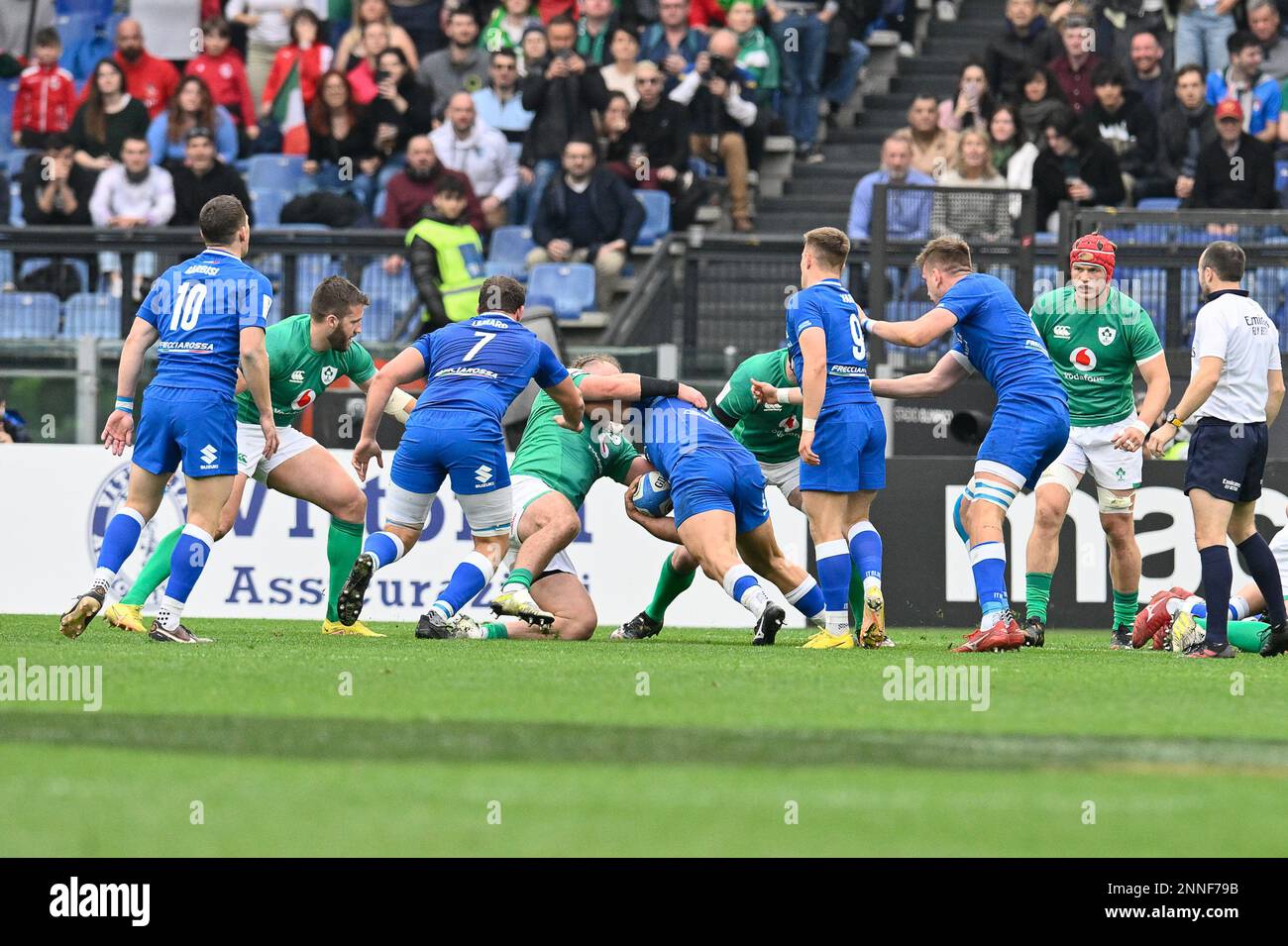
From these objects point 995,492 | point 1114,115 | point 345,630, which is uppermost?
point 1114,115

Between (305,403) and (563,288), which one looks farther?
(563,288)

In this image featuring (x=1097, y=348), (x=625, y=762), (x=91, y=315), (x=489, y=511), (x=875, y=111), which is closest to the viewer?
(x=625, y=762)

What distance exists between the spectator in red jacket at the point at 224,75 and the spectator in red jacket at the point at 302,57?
0.69 ft

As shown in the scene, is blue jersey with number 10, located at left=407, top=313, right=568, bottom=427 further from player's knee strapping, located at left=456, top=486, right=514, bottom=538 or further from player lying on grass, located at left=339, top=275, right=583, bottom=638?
player's knee strapping, located at left=456, top=486, right=514, bottom=538

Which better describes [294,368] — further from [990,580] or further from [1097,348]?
[1097,348]

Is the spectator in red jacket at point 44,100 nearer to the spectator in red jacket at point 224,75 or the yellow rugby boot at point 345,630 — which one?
the spectator in red jacket at point 224,75

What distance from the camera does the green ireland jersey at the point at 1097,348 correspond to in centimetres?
1123

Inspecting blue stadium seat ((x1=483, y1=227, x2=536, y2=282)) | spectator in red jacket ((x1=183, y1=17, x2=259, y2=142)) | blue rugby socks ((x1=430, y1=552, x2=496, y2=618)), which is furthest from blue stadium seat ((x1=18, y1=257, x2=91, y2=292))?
blue rugby socks ((x1=430, y1=552, x2=496, y2=618))

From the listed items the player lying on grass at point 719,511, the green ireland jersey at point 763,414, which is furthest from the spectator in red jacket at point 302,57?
the player lying on grass at point 719,511

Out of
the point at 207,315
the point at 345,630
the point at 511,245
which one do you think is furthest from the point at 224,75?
the point at 207,315

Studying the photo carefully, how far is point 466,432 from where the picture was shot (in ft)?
33.9

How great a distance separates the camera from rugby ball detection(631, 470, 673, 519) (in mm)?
11164

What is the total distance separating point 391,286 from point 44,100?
19.2 ft
